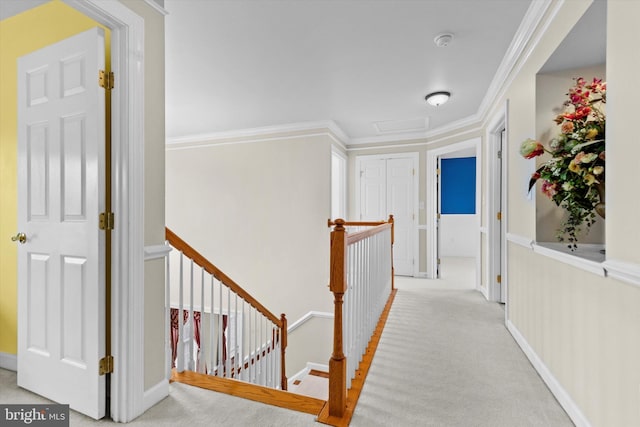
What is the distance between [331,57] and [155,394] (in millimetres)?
2742

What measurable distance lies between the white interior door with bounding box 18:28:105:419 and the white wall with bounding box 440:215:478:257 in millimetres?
7436

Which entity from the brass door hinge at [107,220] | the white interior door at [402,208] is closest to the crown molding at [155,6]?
the brass door hinge at [107,220]

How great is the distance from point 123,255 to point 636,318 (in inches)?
86.1

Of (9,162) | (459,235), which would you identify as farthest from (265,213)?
(459,235)

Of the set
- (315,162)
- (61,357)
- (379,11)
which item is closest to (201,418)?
(61,357)

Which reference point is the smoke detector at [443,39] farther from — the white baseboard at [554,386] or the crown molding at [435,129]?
the white baseboard at [554,386]

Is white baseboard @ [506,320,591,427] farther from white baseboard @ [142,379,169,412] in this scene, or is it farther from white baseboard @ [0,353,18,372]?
white baseboard @ [0,353,18,372]

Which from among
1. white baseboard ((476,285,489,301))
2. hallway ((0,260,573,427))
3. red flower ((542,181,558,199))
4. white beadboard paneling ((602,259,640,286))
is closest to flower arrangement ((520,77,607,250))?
red flower ((542,181,558,199))

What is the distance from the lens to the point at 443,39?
7.41 feet

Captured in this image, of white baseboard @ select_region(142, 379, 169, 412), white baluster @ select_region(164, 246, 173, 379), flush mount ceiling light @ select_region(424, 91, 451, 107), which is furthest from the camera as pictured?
flush mount ceiling light @ select_region(424, 91, 451, 107)

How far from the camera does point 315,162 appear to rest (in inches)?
173

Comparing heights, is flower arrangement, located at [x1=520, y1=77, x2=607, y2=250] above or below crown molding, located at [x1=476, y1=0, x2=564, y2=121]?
below

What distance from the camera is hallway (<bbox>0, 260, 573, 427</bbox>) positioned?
1.50m

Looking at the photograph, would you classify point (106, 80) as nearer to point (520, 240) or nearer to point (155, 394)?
point (155, 394)
